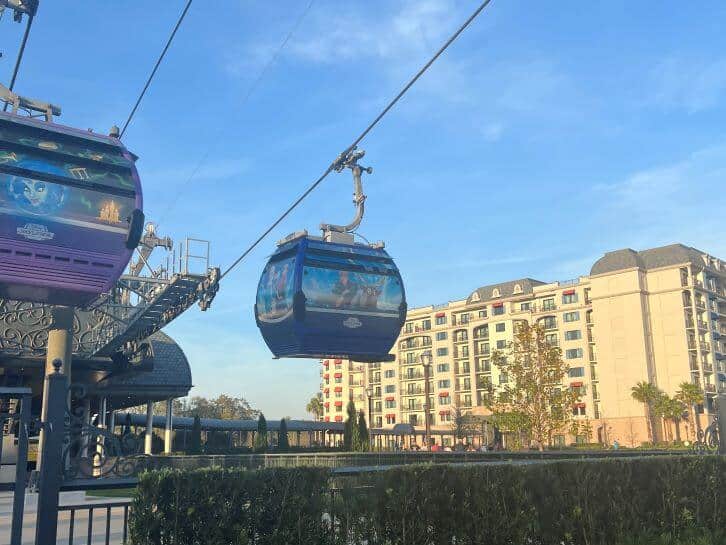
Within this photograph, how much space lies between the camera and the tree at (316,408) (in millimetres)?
166500

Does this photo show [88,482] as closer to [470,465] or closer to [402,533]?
[402,533]

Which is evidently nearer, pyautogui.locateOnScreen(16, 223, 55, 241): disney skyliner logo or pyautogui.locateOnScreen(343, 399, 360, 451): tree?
pyautogui.locateOnScreen(16, 223, 55, 241): disney skyliner logo

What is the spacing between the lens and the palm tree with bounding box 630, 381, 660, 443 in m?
96.8

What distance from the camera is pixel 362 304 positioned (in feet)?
63.7

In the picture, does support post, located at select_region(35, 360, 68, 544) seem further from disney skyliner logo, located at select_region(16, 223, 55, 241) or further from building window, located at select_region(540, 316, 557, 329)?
building window, located at select_region(540, 316, 557, 329)

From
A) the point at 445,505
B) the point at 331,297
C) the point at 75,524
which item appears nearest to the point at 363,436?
the point at 331,297

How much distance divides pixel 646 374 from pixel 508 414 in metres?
61.1

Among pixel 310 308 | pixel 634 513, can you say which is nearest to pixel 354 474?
pixel 634 513

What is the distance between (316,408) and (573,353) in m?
74.3

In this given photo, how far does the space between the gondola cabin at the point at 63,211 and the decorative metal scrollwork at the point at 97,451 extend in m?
7.72

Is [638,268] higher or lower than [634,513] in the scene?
higher

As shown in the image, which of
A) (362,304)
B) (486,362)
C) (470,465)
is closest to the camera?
(470,465)

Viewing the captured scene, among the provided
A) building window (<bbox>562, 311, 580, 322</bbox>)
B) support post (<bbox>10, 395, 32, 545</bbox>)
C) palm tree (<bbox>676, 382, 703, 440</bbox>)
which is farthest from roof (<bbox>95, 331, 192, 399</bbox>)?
building window (<bbox>562, 311, 580, 322</bbox>)

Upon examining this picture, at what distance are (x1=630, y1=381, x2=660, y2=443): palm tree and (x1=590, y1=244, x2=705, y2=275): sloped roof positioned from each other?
18.4 meters
